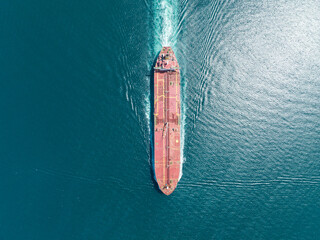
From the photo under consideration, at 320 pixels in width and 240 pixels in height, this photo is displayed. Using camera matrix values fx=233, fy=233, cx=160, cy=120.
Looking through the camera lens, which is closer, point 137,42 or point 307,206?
point 307,206

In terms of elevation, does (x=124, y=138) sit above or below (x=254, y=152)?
above

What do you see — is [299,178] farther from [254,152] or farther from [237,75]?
[237,75]

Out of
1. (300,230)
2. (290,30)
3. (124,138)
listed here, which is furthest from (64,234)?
(290,30)
